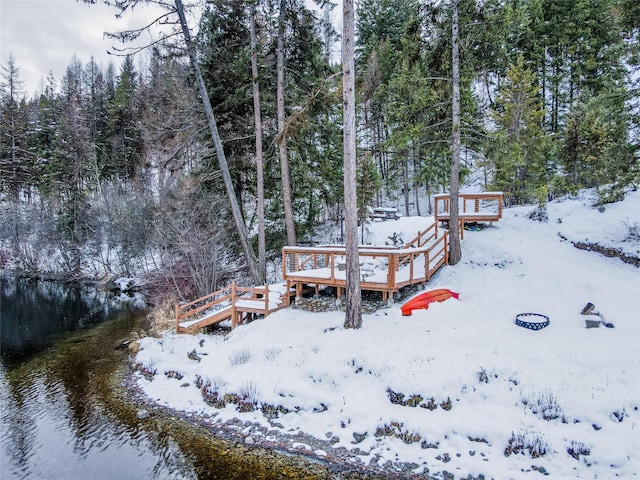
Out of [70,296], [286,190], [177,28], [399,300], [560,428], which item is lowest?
[70,296]

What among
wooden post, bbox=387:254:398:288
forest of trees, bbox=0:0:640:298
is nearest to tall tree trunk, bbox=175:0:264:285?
forest of trees, bbox=0:0:640:298

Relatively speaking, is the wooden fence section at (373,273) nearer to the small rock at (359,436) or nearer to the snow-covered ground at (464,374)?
the snow-covered ground at (464,374)

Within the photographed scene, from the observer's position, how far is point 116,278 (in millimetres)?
24656

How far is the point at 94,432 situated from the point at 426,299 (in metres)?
8.07

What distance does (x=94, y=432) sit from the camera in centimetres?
705

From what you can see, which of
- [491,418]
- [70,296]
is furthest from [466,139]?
[70,296]

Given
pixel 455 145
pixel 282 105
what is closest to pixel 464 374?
pixel 455 145

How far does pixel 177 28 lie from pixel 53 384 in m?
12.6

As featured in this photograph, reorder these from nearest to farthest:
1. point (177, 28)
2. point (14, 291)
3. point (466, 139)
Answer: point (466, 139) < point (177, 28) < point (14, 291)

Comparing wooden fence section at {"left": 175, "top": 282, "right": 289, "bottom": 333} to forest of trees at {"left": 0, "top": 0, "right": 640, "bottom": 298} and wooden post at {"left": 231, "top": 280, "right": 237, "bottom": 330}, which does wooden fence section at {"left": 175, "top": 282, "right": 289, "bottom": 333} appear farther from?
forest of trees at {"left": 0, "top": 0, "right": 640, "bottom": 298}

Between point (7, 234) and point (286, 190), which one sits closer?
point (286, 190)

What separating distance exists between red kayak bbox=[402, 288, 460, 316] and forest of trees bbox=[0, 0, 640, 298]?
16.5ft

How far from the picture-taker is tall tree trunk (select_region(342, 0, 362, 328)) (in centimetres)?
861

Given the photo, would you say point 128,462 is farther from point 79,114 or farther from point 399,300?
point 79,114
